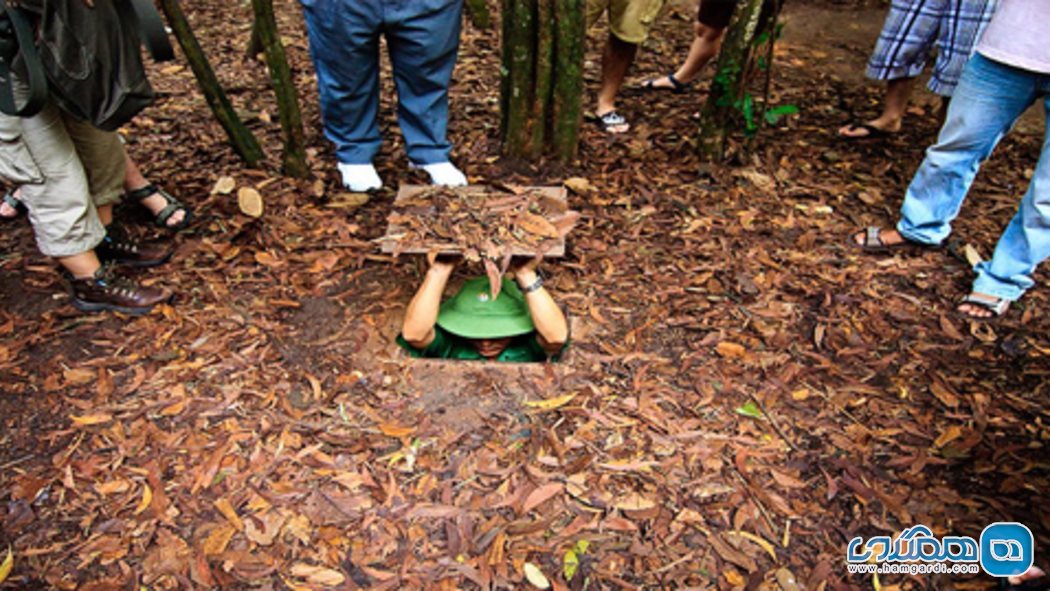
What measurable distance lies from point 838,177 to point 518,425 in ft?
9.24

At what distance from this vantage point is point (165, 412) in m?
2.79

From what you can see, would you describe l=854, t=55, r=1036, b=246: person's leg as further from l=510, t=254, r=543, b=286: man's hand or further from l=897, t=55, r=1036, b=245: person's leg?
l=510, t=254, r=543, b=286: man's hand

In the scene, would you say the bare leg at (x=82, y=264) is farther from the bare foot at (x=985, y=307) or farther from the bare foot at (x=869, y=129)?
the bare foot at (x=869, y=129)

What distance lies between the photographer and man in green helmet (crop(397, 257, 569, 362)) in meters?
2.95

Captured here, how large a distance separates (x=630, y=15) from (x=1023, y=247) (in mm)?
2548

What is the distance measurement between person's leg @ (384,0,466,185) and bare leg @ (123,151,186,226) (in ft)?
4.38

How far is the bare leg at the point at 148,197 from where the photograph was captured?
370 centimetres

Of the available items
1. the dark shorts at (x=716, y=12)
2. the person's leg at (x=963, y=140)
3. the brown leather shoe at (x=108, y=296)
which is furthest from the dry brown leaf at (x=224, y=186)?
the person's leg at (x=963, y=140)

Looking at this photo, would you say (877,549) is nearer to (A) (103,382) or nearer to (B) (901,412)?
(B) (901,412)

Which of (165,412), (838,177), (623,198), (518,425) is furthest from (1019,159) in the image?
(165,412)

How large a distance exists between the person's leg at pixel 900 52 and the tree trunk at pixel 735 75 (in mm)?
759

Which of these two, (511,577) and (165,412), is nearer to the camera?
(511,577)

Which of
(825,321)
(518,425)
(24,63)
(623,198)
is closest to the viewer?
(24,63)

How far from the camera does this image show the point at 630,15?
437 centimetres
